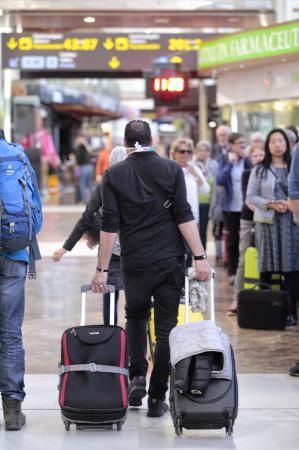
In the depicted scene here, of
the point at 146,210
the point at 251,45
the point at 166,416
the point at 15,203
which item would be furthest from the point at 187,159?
the point at 251,45

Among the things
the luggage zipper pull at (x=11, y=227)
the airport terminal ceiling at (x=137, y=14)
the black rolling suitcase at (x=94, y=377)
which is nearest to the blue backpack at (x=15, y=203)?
the luggage zipper pull at (x=11, y=227)

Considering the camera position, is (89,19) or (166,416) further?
(89,19)

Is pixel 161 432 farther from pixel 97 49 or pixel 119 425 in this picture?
pixel 97 49

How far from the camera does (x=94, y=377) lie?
6.77 meters

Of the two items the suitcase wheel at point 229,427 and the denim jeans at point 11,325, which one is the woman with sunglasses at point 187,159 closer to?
the denim jeans at point 11,325

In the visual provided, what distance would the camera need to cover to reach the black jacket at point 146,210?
7086 mm

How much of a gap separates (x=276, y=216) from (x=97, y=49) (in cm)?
1458

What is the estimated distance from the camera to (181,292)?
7.45 m

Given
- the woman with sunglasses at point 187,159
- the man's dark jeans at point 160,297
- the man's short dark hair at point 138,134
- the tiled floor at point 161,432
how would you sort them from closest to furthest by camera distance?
the tiled floor at point 161,432, the man's dark jeans at point 160,297, the man's short dark hair at point 138,134, the woman with sunglasses at point 187,159

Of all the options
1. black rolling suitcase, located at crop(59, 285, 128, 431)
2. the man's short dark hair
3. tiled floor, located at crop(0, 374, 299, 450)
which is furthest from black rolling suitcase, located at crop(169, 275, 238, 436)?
the man's short dark hair

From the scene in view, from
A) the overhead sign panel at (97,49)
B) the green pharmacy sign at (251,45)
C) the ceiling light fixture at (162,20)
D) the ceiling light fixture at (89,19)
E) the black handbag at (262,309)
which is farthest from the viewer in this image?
the ceiling light fixture at (162,20)

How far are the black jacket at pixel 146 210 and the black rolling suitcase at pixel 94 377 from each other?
0.53 metres

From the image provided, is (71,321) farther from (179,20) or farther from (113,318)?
(179,20)

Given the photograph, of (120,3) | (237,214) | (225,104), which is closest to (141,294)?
(237,214)
